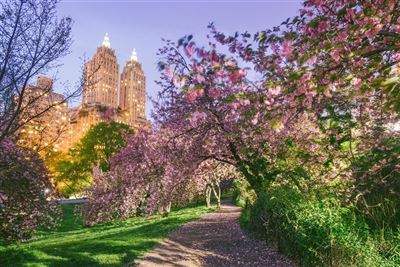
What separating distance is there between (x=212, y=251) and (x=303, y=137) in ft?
17.3

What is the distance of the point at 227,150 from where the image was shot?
Result: 51.8 ft

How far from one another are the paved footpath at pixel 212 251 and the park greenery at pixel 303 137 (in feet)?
2.21

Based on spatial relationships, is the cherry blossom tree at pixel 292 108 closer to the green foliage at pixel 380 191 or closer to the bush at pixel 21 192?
the green foliage at pixel 380 191

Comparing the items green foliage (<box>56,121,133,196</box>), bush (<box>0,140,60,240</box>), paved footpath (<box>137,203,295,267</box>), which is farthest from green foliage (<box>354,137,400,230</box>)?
green foliage (<box>56,121,133,196</box>)

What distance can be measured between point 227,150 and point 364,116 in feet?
22.6

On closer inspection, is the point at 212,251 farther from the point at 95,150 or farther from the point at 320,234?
the point at 95,150

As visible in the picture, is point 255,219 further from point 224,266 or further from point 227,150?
point 224,266

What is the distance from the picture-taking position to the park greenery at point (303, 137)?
488cm

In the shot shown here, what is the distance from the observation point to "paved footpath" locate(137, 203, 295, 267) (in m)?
10.8

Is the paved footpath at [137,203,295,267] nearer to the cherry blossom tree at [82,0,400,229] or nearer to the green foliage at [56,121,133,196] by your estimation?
the cherry blossom tree at [82,0,400,229]

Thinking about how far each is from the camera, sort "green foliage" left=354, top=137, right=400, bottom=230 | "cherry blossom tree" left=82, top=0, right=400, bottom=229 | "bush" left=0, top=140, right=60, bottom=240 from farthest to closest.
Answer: "bush" left=0, top=140, right=60, bottom=240, "green foliage" left=354, top=137, right=400, bottom=230, "cherry blossom tree" left=82, top=0, right=400, bottom=229

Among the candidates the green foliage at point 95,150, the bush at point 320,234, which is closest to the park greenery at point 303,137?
the bush at point 320,234

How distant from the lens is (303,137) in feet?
43.9

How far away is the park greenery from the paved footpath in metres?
0.67
